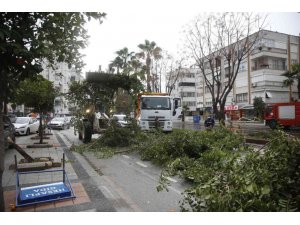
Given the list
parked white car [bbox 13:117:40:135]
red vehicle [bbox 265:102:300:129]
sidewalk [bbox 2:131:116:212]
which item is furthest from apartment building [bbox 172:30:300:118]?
sidewalk [bbox 2:131:116:212]

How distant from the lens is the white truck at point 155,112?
1619 centimetres

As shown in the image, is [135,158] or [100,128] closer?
[135,158]

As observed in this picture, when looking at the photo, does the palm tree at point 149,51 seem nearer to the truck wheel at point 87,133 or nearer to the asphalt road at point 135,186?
the truck wheel at point 87,133

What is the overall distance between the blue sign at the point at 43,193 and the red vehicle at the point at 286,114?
19.9m

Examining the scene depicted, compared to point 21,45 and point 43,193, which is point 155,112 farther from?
point 21,45

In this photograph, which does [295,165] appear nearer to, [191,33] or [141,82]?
[141,82]

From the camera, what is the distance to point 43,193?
485 centimetres

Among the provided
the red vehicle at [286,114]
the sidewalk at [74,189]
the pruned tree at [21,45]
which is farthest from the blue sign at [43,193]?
the red vehicle at [286,114]

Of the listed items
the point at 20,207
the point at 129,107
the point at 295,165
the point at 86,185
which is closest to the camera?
the point at 295,165

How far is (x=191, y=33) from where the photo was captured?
2167cm

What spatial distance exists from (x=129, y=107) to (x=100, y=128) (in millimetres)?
2369

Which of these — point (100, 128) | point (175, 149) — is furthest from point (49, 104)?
point (175, 149)


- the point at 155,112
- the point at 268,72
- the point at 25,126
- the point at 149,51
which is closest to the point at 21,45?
the point at 155,112

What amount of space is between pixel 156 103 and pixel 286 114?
40.0ft
